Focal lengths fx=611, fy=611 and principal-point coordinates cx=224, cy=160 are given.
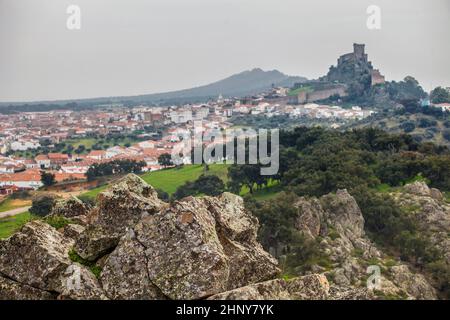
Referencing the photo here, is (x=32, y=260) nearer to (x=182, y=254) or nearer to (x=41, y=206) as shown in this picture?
(x=182, y=254)

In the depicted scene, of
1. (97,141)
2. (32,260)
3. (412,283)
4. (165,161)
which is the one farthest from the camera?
(97,141)

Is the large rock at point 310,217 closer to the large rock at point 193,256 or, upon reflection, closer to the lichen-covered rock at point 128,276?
the large rock at point 193,256

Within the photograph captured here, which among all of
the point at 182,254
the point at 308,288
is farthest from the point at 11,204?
the point at 308,288

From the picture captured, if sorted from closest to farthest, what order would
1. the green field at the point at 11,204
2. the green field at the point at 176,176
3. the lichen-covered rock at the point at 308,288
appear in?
the lichen-covered rock at the point at 308,288, the green field at the point at 176,176, the green field at the point at 11,204

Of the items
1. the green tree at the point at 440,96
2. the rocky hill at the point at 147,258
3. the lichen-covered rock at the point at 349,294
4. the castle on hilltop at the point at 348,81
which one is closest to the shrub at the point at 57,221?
the rocky hill at the point at 147,258

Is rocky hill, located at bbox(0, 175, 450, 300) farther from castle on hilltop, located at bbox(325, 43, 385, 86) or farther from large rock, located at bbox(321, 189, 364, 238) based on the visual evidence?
castle on hilltop, located at bbox(325, 43, 385, 86)

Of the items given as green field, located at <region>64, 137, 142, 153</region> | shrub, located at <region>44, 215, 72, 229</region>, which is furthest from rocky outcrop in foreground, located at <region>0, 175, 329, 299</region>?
green field, located at <region>64, 137, 142, 153</region>

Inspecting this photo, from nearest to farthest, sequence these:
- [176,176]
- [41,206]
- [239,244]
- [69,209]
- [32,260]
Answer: [32,260] < [239,244] < [69,209] < [41,206] < [176,176]
